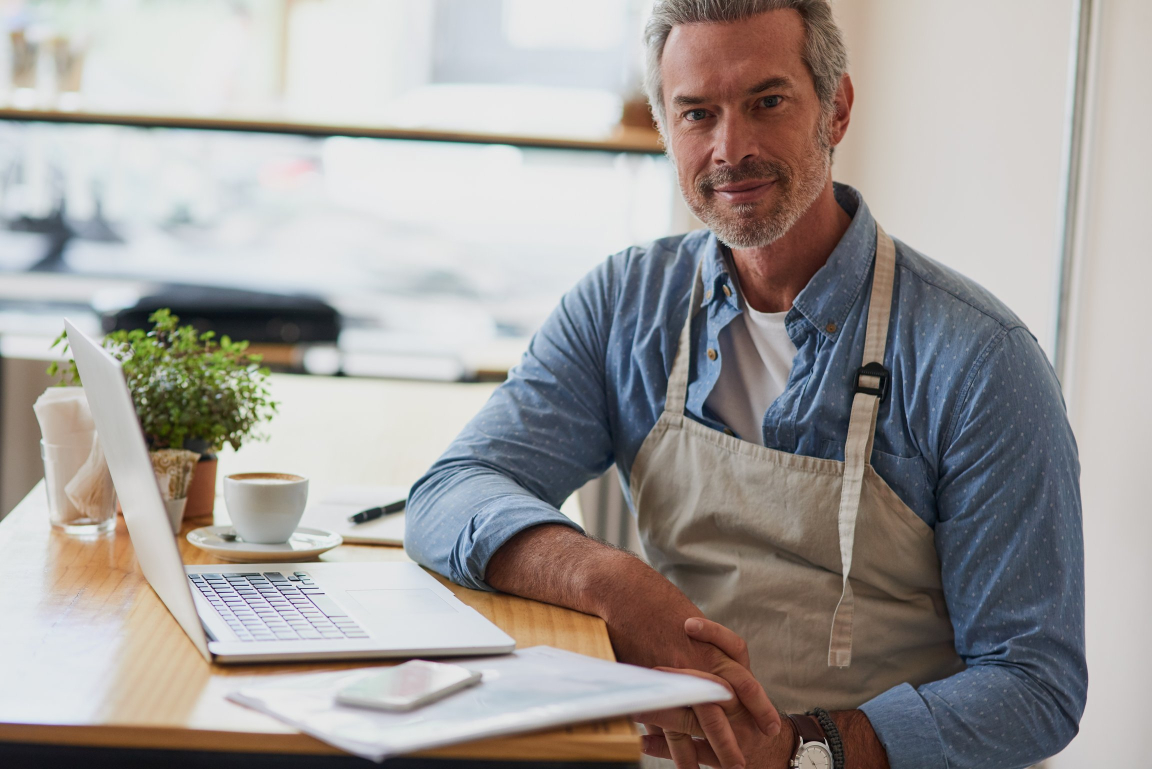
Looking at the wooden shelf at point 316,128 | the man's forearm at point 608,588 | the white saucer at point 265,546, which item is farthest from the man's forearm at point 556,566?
the wooden shelf at point 316,128

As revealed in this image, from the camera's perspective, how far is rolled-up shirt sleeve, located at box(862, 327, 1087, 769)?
3.80ft

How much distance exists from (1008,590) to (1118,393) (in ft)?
1.42

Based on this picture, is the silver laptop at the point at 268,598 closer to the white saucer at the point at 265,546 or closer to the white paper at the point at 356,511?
the white saucer at the point at 265,546

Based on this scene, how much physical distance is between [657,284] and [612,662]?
697 mm

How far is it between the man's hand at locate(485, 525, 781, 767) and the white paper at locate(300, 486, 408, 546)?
0.80 ft

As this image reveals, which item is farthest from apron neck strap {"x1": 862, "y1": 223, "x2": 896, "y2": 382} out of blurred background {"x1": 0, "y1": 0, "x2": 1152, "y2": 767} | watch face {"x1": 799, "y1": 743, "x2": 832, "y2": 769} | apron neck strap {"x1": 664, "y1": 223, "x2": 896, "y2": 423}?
blurred background {"x1": 0, "y1": 0, "x2": 1152, "y2": 767}

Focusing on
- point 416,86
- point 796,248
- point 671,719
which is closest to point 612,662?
point 671,719

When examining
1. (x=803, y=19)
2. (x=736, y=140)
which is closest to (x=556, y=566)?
(x=736, y=140)

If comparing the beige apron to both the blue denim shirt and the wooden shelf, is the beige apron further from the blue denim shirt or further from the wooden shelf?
the wooden shelf

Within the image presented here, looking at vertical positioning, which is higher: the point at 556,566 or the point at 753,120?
the point at 753,120

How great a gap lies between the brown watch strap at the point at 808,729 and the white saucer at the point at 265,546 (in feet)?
1.76

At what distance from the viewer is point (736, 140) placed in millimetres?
1400

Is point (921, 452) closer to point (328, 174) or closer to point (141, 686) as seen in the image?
point (141, 686)

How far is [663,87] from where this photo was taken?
4.96 ft
